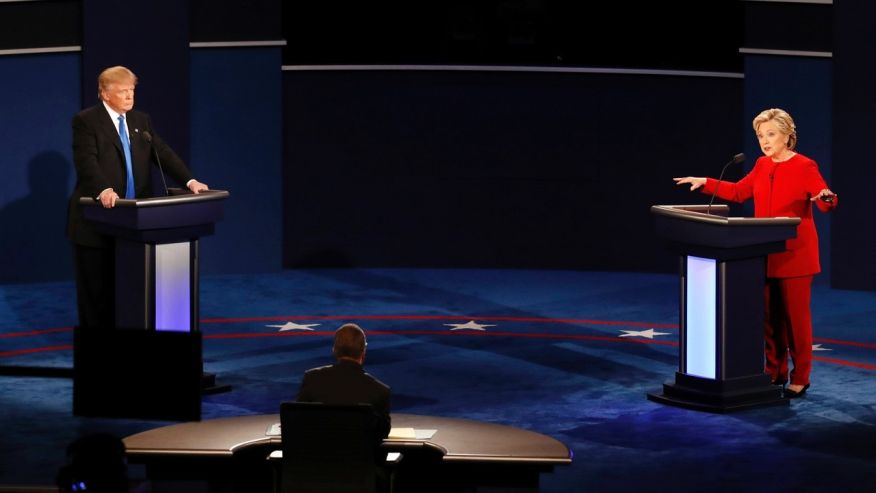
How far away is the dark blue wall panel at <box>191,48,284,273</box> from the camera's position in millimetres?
13703

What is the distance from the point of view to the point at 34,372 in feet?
31.0

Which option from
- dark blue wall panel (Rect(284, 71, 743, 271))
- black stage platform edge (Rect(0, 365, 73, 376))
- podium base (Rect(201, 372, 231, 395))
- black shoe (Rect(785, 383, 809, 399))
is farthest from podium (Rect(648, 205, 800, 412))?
dark blue wall panel (Rect(284, 71, 743, 271))

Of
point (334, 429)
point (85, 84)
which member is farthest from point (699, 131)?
point (334, 429)

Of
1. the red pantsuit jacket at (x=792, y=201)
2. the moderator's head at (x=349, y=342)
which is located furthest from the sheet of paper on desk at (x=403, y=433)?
the red pantsuit jacket at (x=792, y=201)

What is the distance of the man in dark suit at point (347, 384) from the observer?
5.61 metres

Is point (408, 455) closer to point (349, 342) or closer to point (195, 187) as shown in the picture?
point (349, 342)

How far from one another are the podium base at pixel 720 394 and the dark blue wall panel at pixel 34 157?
21.7 ft

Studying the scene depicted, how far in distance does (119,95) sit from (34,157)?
506cm

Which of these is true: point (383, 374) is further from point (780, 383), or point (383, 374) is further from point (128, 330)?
point (128, 330)

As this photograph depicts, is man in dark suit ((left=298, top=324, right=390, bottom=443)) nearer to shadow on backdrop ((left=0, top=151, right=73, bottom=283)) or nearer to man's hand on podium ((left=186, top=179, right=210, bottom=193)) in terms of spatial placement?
man's hand on podium ((left=186, top=179, right=210, bottom=193))

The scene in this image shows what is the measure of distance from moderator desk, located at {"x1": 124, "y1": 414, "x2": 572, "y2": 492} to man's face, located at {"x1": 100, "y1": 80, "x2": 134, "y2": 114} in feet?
9.33

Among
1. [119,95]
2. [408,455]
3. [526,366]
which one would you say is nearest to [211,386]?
[119,95]

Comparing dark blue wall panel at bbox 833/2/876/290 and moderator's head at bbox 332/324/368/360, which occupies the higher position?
dark blue wall panel at bbox 833/2/876/290

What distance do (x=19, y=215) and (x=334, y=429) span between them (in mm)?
8693
